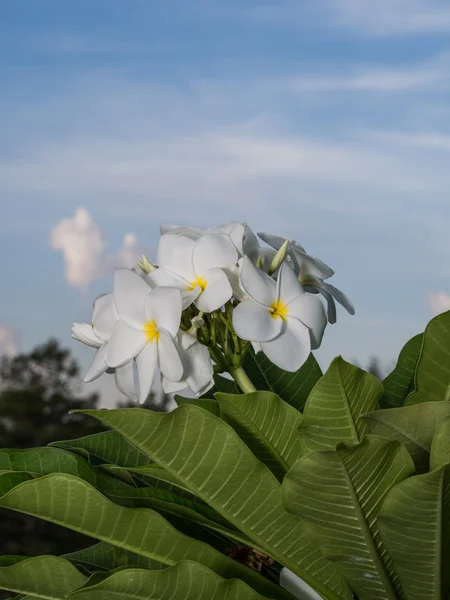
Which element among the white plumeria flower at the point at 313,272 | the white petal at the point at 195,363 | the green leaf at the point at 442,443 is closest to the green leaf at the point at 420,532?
the green leaf at the point at 442,443

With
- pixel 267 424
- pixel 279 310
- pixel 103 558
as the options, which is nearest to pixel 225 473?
pixel 267 424

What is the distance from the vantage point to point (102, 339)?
0.86 meters

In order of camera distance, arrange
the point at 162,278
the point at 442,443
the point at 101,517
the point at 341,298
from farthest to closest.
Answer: the point at 341,298 < the point at 162,278 < the point at 101,517 < the point at 442,443

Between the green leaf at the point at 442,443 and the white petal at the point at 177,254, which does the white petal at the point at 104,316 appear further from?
the green leaf at the point at 442,443

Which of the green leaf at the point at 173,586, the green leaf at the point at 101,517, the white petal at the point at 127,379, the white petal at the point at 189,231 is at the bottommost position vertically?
the green leaf at the point at 173,586

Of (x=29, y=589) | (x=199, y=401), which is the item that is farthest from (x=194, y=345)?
(x=29, y=589)

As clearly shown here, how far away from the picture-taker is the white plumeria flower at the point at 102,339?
2.81 ft

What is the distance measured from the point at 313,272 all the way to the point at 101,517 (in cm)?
37

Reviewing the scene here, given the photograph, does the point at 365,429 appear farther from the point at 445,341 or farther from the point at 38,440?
the point at 38,440

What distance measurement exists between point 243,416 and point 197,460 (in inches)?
3.1

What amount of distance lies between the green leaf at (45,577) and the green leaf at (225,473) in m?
0.18

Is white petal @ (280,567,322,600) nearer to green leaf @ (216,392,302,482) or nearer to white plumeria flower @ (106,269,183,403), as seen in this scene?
green leaf @ (216,392,302,482)

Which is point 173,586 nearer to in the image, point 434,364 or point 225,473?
point 225,473

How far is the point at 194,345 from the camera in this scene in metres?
0.81
